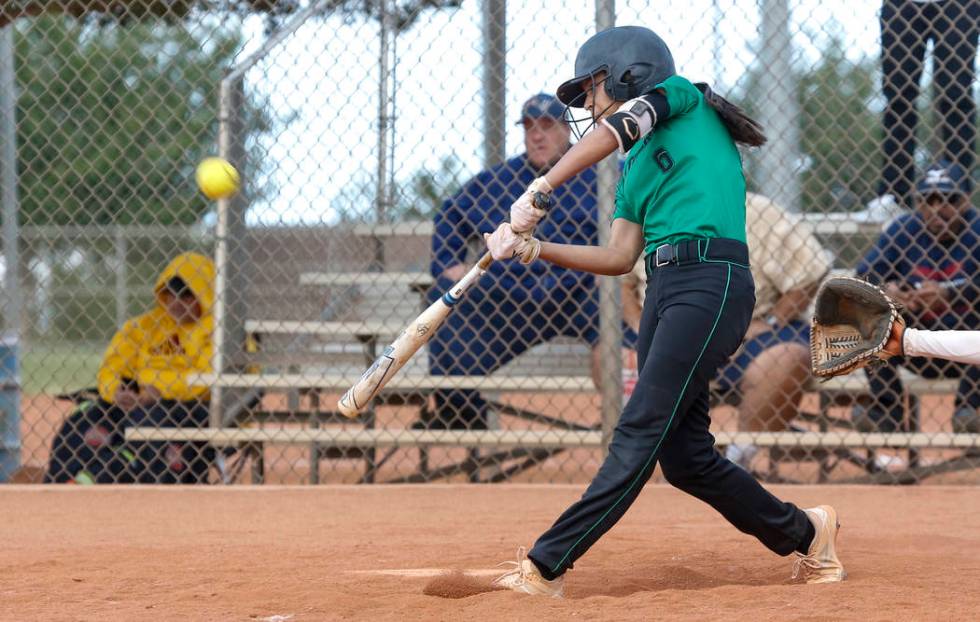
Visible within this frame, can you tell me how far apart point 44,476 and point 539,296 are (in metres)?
2.90

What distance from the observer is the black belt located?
3.20 metres

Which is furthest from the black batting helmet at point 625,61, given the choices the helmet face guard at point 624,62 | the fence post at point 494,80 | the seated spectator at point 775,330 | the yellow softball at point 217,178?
the yellow softball at point 217,178

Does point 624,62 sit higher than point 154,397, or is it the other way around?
point 624,62

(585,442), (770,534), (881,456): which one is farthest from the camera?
(881,456)

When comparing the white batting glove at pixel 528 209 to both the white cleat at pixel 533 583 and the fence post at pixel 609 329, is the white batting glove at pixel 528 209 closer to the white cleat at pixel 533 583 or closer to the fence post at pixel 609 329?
the white cleat at pixel 533 583

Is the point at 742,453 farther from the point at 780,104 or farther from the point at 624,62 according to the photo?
the point at 624,62

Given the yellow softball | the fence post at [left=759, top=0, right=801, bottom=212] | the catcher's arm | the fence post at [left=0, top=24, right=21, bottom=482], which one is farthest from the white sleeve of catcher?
the fence post at [left=0, top=24, right=21, bottom=482]

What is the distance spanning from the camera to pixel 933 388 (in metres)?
5.91

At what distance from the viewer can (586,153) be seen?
303 cm

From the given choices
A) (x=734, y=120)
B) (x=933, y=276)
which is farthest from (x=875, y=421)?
(x=734, y=120)

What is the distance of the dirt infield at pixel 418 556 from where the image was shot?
10.1 feet

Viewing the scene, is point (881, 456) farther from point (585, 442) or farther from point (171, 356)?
point (171, 356)

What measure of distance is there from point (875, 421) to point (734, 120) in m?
3.06

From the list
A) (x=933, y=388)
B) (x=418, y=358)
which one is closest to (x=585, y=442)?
(x=418, y=358)
